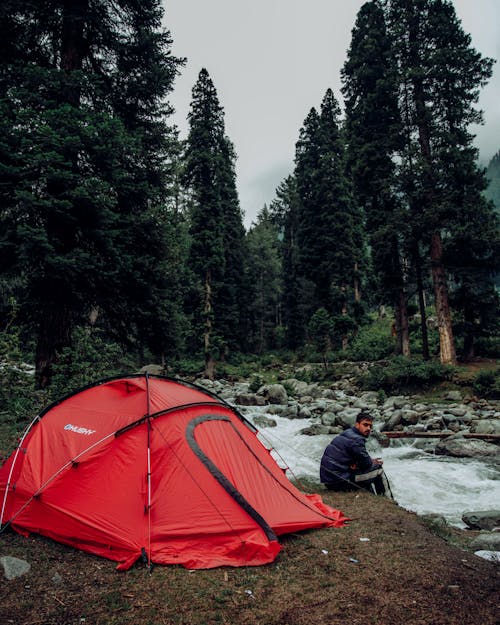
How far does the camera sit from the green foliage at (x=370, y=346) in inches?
931

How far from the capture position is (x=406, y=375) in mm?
16016

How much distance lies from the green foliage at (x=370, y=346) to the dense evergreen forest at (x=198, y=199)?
0.56 ft

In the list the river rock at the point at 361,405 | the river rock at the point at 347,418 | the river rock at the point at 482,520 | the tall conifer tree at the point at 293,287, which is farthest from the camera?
the tall conifer tree at the point at 293,287

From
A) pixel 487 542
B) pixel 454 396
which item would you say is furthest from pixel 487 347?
pixel 487 542

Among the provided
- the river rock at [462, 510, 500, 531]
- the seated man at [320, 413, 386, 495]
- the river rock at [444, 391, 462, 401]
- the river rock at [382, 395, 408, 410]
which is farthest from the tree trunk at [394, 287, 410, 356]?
the river rock at [462, 510, 500, 531]

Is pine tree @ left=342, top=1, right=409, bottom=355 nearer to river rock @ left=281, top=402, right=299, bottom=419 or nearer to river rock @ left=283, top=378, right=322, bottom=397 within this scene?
river rock @ left=283, top=378, right=322, bottom=397

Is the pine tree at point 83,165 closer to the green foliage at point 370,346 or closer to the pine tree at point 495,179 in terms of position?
the green foliage at point 370,346

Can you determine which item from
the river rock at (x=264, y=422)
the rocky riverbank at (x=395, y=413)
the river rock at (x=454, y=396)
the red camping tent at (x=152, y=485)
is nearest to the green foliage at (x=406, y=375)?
the rocky riverbank at (x=395, y=413)

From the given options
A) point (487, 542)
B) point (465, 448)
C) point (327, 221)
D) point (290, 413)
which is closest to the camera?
point (487, 542)

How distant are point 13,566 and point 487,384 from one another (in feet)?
47.0

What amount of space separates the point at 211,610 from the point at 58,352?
733 cm

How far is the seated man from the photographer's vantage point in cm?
581

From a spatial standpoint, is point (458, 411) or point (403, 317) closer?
point (458, 411)

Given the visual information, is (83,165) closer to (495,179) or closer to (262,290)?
(262,290)
